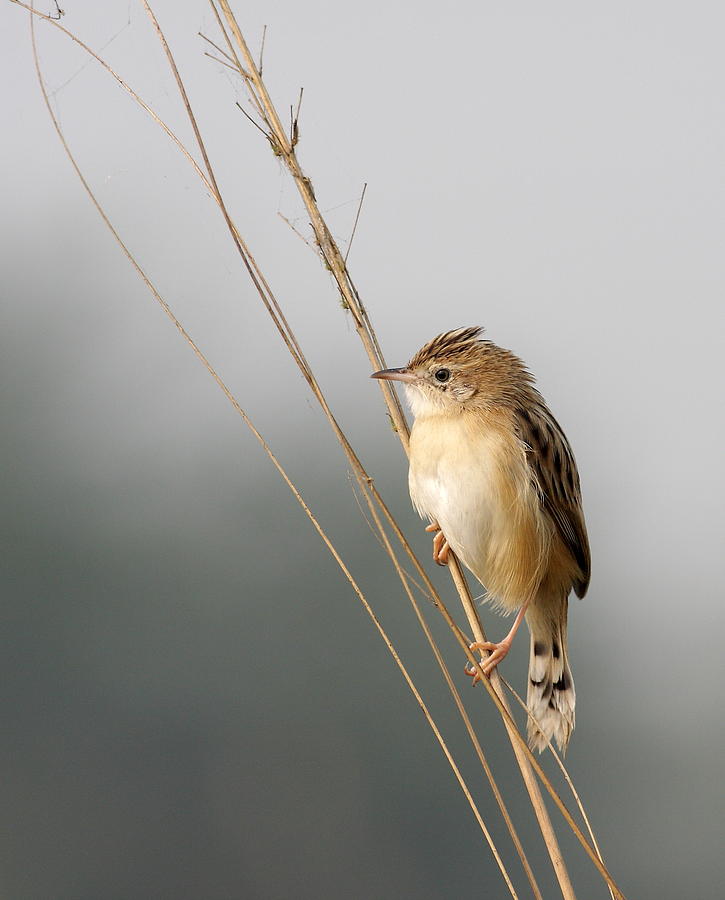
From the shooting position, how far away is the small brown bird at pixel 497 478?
13.5 feet

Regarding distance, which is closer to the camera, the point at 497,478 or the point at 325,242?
the point at 325,242

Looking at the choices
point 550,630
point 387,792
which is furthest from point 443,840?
point 550,630

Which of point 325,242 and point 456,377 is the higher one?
point 325,242

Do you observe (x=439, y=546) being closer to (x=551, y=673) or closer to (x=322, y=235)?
(x=551, y=673)

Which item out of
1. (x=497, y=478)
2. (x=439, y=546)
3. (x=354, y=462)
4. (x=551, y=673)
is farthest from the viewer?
(x=551, y=673)

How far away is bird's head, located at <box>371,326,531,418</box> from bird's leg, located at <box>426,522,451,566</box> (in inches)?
16.2

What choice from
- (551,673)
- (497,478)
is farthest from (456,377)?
(551,673)

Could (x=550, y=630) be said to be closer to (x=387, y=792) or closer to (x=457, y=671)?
(x=457, y=671)

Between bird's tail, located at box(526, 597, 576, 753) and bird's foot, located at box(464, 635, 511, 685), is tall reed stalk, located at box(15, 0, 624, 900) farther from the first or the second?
bird's tail, located at box(526, 597, 576, 753)

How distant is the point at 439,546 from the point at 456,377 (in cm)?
61

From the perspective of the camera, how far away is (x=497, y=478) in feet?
13.6

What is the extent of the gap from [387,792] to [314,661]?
4.81 meters

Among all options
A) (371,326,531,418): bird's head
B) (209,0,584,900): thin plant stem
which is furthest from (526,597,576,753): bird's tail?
(209,0,584,900): thin plant stem

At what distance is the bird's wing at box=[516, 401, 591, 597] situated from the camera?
4258mm
